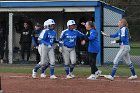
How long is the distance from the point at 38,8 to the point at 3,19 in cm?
259

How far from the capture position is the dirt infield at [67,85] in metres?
11.6

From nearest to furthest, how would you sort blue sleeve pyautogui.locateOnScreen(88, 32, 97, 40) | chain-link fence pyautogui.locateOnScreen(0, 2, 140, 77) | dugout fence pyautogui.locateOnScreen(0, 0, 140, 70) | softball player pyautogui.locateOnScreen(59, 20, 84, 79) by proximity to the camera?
1. blue sleeve pyautogui.locateOnScreen(88, 32, 97, 40)
2. softball player pyautogui.locateOnScreen(59, 20, 84, 79)
3. dugout fence pyautogui.locateOnScreen(0, 0, 140, 70)
4. chain-link fence pyautogui.locateOnScreen(0, 2, 140, 77)

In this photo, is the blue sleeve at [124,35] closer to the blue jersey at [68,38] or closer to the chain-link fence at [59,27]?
the blue jersey at [68,38]

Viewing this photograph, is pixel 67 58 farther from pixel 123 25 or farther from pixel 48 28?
pixel 123 25

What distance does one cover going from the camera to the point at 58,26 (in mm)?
22828

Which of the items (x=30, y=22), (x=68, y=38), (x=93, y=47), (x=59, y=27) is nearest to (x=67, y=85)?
(x=93, y=47)

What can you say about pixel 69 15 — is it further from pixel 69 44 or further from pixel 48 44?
pixel 48 44

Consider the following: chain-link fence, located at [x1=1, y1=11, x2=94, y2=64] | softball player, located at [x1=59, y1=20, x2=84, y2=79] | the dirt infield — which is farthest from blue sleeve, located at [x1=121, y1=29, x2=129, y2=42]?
chain-link fence, located at [x1=1, y1=11, x2=94, y2=64]

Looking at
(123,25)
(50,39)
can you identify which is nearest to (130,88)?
(123,25)

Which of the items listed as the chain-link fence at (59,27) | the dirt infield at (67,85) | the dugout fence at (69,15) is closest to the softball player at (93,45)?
the dirt infield at (67,85)

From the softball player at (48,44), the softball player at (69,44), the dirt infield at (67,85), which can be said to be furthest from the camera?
the softball player at (69,44)

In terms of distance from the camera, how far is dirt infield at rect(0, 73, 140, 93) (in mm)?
11586

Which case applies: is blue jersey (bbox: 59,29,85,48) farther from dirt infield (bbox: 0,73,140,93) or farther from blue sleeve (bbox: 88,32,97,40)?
dirt infield (bbox: 0,73,140,93)

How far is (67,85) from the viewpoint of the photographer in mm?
12656
